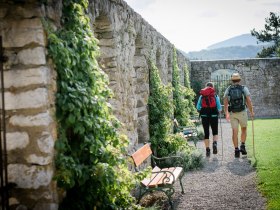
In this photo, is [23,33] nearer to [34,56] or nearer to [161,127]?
[34,56]

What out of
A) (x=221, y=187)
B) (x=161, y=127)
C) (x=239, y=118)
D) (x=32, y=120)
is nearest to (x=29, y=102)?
(x=32, y=120)

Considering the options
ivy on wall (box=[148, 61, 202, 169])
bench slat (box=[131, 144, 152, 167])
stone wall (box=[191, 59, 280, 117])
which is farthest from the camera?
stone wall (box=[191, 59, 280, 117])

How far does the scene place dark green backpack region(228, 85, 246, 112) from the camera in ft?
25.9

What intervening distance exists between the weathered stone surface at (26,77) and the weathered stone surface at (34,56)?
61 mm

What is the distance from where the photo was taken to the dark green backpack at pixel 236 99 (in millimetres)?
7883

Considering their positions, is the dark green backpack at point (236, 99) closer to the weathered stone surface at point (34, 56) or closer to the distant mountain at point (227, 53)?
the weathered stone surface at point (34, 56)

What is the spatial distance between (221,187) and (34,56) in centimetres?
401

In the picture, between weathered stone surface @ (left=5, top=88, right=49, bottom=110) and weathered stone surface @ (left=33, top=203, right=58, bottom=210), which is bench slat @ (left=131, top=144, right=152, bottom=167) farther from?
weathered stone surface @ (left=5, top=88, right=49, bottom=110)

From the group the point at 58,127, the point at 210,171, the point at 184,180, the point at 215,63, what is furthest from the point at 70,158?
the point at 215,63

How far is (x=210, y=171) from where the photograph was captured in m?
7.15

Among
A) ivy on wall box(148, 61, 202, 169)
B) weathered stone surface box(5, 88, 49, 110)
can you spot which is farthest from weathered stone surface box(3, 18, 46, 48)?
ivy on wall box(148, 61, 202, 169)

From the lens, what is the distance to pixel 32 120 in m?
3.29

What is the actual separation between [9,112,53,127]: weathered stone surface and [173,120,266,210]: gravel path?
2693mm

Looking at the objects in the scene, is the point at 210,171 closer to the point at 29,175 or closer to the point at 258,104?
the point at 29,175
